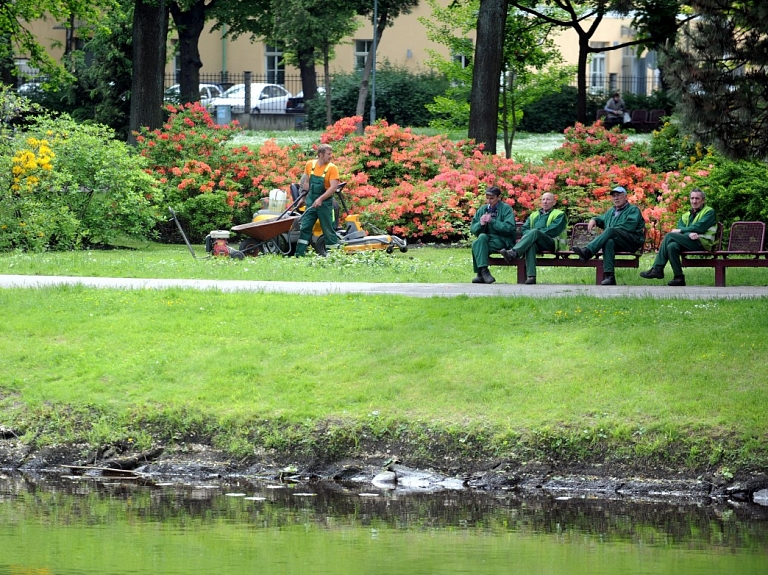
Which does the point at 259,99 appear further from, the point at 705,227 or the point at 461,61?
the point at 705,227

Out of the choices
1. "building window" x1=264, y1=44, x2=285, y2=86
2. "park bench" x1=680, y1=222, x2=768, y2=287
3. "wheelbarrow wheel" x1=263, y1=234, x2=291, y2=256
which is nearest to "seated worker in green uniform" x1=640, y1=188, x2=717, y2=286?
"park bench" x1=680, y1=222, x2=768, y2=287

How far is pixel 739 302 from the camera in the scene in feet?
47.5

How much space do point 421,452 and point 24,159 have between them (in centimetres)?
1227

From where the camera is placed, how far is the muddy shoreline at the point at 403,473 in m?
11.3

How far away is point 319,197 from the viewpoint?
65.0 feet

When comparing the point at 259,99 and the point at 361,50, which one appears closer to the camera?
the point at 259,99

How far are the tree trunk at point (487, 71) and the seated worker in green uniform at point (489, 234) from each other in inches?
419

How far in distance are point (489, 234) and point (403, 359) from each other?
4395 mm

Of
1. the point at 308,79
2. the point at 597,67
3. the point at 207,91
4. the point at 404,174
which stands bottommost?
the point at 404,174

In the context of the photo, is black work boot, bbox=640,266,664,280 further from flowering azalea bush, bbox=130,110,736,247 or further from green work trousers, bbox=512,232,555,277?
flowering azalea bush, bbox=130,110,736,247

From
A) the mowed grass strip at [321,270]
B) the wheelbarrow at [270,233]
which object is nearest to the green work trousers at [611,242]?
the mowed grass strip at [321,270]

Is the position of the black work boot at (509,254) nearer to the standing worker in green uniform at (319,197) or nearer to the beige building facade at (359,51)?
the standing worker in green uniform at (319,197)

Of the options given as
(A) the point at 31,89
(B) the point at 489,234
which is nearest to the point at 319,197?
(B) the point at 489,234

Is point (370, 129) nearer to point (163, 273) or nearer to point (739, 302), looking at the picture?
point (163, 273)
